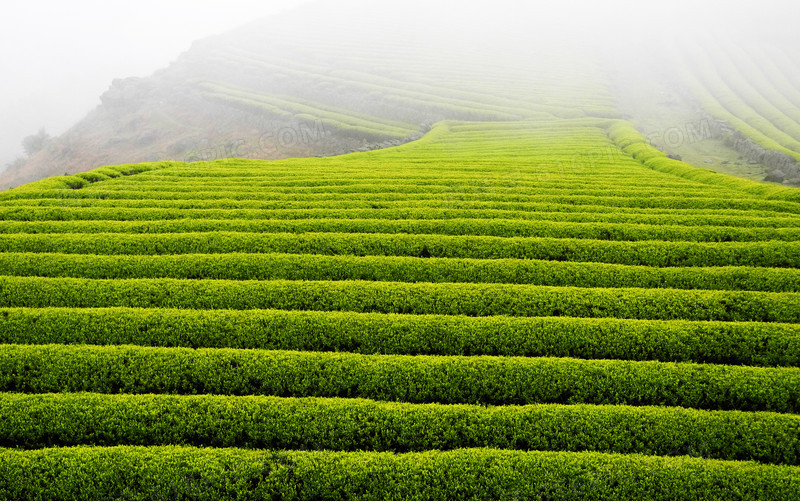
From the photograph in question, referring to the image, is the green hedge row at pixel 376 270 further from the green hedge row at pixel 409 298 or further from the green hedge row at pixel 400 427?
the green hedge row at pixel 400 427

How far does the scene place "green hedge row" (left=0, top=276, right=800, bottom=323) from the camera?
10.7 m

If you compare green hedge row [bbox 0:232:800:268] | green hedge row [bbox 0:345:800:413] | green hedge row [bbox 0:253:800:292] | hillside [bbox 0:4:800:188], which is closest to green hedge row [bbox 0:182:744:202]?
green hedge row [bbox 0:232:800:268]

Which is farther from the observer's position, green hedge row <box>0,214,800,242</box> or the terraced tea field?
green hedge row <box>0,214,800,242</box>

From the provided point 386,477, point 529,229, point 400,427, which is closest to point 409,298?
point 400,427

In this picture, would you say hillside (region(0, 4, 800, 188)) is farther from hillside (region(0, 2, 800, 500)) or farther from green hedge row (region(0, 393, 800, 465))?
green hedge row (region(0, 393, 800, 465))

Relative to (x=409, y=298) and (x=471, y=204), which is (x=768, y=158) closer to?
(x=471, y=204)

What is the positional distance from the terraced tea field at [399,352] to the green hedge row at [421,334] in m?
0.05

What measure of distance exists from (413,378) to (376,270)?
4.32m

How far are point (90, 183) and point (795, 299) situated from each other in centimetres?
2611

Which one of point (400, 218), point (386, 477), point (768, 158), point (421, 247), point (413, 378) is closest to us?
point (386, 477)

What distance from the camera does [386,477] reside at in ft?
22.7

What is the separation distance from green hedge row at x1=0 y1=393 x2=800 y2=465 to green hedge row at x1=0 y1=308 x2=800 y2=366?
1.74 meters

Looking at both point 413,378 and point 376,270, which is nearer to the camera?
Result: point 413,378

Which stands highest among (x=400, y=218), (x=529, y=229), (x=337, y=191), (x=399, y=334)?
(x=337, y=191)
